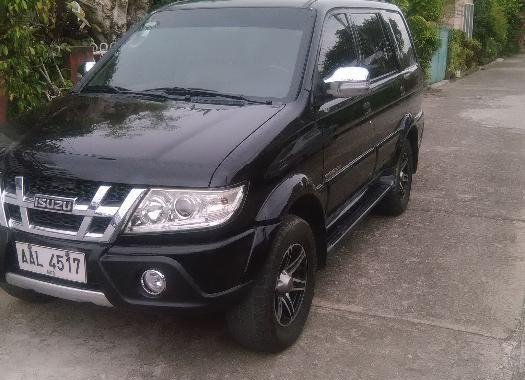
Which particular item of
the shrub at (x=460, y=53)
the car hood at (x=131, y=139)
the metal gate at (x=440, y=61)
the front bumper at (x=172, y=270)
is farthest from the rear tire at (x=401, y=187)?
the shrub at (x=460, y=53)

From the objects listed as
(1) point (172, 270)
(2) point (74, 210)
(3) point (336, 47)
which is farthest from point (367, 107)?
(2) point (74, 210)

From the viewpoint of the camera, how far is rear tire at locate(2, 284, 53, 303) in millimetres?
3504

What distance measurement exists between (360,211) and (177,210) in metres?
2.00

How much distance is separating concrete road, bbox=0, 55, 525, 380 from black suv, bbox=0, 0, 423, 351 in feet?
0.68

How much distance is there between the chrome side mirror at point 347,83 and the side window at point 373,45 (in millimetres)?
823

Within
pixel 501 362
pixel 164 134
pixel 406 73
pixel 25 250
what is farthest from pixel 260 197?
pixel 406 73

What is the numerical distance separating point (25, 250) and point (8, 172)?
395 mm

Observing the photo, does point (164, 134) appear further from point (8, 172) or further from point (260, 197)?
point (8, 172)

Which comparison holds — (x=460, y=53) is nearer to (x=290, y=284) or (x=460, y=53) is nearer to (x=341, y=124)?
(x=341, y=124)

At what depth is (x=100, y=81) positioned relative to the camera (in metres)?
3.93

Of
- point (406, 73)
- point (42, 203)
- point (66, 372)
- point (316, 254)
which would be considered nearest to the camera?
point (42, 203)

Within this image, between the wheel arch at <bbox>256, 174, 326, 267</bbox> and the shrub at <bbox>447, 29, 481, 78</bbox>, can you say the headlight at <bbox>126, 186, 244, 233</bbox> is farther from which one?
the shrub at <bbox>447, 29, 481, 78</bbox>

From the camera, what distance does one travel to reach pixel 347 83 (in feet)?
11.4

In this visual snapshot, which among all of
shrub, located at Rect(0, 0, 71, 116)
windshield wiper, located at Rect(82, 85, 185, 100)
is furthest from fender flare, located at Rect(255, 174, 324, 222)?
shrub, located at Rect(0, 0, 71, 116)
